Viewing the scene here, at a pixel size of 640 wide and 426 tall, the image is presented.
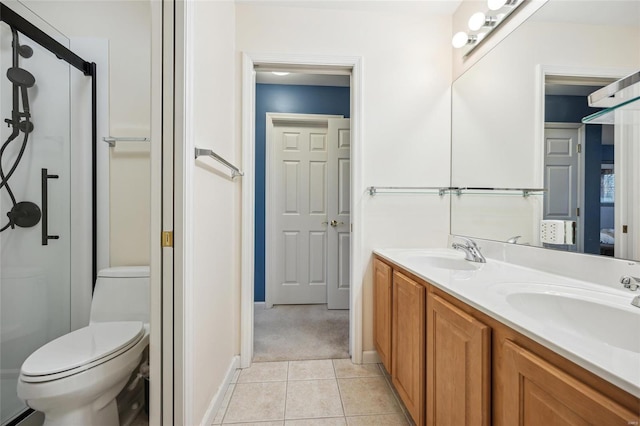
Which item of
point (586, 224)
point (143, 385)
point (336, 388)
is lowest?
point (336, 388)

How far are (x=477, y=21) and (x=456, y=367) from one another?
191 centimetres

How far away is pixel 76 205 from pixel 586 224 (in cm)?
253

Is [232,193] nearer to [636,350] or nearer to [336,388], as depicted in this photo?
[336,388]

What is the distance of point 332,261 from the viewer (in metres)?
3.05

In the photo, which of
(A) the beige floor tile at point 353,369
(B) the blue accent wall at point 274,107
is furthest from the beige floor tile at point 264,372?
(B) the blue accent wall at point 274,107

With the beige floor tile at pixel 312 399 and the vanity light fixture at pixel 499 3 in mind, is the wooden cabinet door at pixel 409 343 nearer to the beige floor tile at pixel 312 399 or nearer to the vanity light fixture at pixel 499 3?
the beige floor tile at pixel 312 399

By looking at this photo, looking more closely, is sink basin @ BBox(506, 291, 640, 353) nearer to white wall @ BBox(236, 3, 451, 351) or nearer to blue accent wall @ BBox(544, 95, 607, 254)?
blue accent wall @ BBox(544, 95, 607, 254)

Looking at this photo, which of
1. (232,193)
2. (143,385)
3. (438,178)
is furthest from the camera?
(438,178)

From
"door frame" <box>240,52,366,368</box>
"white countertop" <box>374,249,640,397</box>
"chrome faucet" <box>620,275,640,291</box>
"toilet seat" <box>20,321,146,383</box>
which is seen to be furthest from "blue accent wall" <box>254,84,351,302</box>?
"chrome faucet" <box>620,275,640,291</box>

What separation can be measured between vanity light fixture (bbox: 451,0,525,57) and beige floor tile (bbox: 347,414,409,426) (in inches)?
89.5

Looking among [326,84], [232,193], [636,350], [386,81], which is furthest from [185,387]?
[326,84]

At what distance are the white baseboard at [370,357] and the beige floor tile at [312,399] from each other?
0.32m

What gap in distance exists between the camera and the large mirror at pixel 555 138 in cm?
93

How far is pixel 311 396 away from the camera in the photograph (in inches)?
62.6
